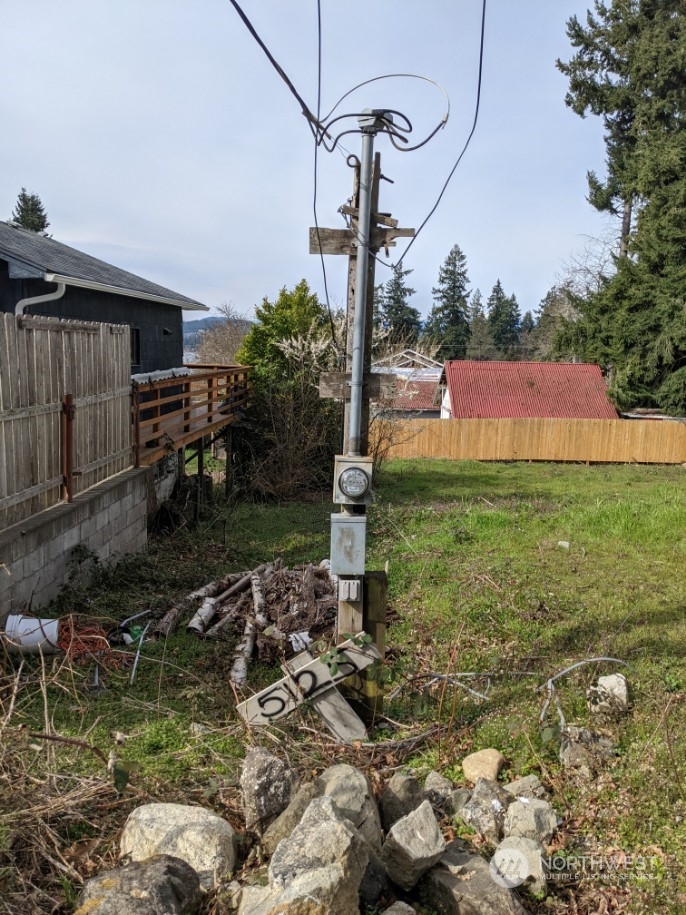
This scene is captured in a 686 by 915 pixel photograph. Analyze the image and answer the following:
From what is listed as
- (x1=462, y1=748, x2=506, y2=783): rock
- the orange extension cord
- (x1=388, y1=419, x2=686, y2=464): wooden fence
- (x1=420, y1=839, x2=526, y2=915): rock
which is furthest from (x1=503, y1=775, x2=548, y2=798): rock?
(x1=388, y1=419, x2=686, y2=464): wooden fence

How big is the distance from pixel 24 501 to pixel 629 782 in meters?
5.22

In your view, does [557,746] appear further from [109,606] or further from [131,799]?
[109,606]

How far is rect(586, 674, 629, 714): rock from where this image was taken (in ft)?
16.0

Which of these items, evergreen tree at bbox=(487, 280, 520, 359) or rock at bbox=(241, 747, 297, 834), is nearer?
rock at bbox=(241, 747, 297, 834)

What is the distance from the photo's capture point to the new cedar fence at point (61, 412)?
6113 millimetres

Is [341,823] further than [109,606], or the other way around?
[109,606]

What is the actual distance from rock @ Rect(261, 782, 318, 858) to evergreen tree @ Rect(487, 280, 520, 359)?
219ft

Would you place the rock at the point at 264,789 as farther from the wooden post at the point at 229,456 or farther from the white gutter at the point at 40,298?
the wooden post at the point at 229,456

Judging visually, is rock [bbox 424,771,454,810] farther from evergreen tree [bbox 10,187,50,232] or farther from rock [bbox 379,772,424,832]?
evergreen tree [bbox 10,187,50,232]

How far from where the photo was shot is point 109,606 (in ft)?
23.2

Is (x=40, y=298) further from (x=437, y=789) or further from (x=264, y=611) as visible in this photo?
(x=437, y=789)

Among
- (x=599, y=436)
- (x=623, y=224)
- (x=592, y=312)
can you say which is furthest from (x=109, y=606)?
(x=623, y=224)

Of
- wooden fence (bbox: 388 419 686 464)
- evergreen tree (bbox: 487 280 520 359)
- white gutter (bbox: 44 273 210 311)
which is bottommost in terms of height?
wooden fence (bbox: 388 419 686 464)

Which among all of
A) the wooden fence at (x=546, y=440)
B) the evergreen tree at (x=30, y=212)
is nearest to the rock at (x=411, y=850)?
the wooden fence at (x=546, y=440)
